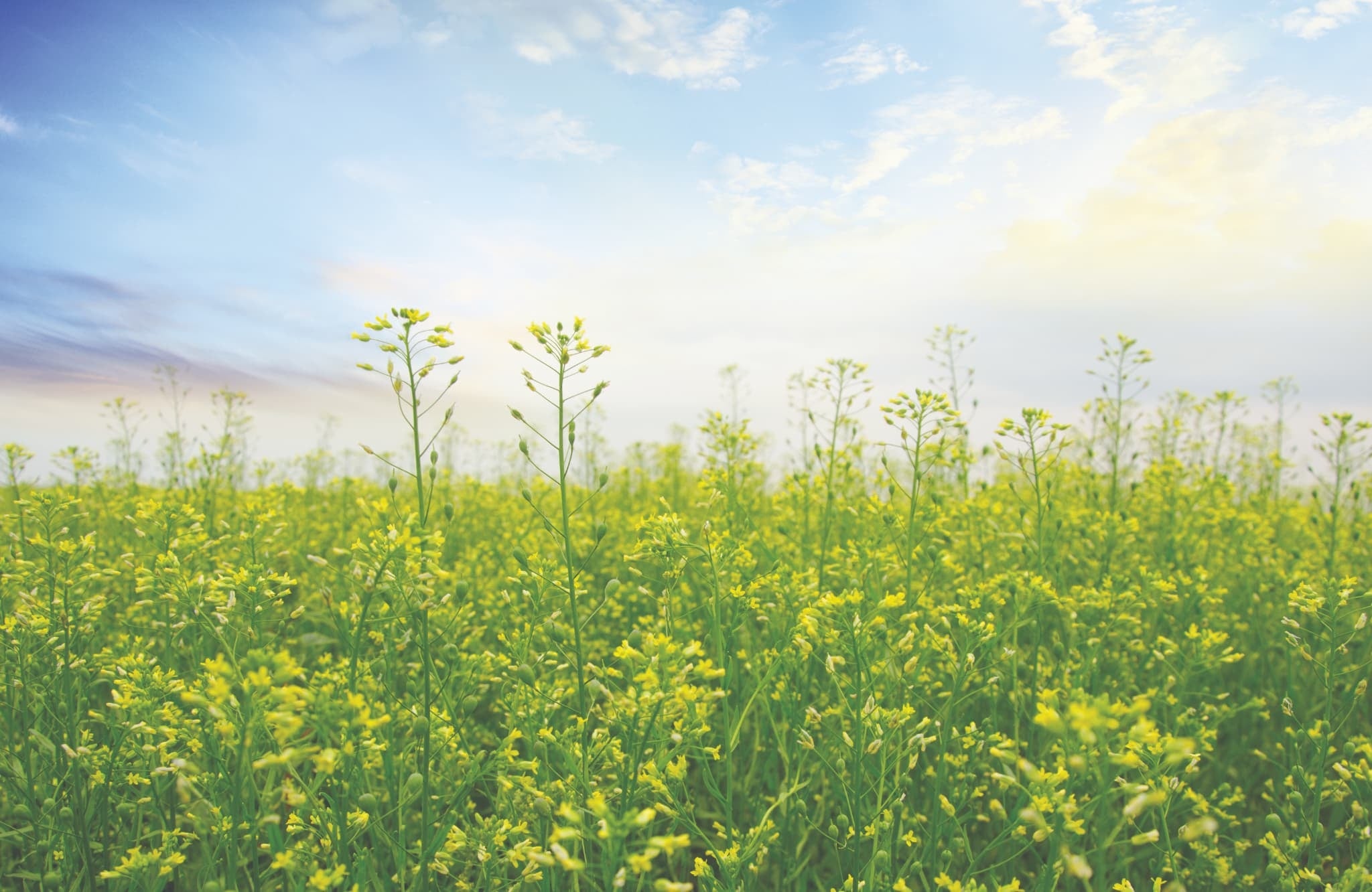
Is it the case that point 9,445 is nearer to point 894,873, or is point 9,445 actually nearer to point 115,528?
point 115,528

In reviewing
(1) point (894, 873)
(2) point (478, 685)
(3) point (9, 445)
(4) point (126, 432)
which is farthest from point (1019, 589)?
(4) point (126, 432)

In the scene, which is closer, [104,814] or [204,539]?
[104,814]

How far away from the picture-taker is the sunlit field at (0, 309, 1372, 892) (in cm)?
230

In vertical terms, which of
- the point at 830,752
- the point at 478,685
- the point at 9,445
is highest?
the point at 9,445

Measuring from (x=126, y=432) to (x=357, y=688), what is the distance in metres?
9.02

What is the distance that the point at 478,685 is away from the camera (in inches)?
123

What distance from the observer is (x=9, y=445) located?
457 centimetres

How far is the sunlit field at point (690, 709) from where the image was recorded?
2299 millimetres

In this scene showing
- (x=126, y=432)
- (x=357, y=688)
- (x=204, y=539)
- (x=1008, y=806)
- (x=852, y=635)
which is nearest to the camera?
(x=357, y=688)

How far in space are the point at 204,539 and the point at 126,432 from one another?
24.5ft

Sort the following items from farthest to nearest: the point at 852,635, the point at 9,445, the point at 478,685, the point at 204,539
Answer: the point at 9,445, the point at 204,539, the point at 478,685, the point at 852,635

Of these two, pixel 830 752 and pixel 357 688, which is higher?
pixel 357 688

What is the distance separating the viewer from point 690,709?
2453 millimetres

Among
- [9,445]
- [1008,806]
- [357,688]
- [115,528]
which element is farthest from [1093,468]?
[115,528]
